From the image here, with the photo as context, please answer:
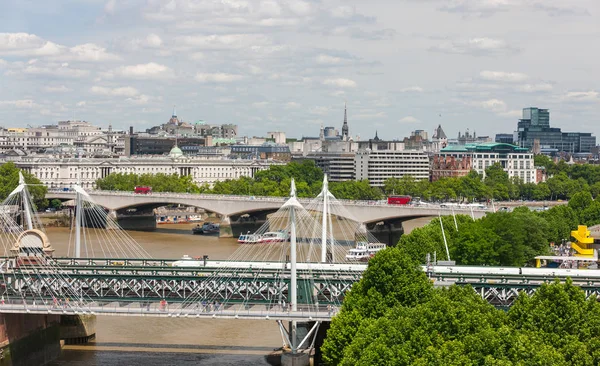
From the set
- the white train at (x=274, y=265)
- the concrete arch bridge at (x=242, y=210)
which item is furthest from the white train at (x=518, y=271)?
the concrete arch bridge at (x=242, y=210)

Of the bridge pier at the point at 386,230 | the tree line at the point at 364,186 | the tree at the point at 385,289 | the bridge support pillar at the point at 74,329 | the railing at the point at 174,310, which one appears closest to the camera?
the tree at the point at 385,289

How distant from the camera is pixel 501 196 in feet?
472

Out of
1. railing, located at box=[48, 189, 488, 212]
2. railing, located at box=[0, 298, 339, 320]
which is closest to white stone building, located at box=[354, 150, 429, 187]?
railing, located at box=[48, 189, 488, 212]

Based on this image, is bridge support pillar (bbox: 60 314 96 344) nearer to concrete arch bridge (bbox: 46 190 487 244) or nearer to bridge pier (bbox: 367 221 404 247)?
concrete arch bridge (bbox: 46 190 487 244)

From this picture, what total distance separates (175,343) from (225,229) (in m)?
49.2

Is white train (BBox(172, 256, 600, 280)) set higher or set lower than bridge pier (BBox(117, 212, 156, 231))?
higher

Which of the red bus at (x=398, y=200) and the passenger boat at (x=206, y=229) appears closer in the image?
the passenger boat at (x=206, y=229)

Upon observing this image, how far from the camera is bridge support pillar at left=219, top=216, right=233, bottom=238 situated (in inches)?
3593

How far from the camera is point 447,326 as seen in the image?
29.9 meters

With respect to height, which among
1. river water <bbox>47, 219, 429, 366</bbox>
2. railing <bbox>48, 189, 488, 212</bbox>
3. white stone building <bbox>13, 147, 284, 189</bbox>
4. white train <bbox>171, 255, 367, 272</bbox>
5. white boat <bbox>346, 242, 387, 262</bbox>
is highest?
white stone building <bbox>13, 147, 284, 189</bbox>

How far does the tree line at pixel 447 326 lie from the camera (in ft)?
90.2

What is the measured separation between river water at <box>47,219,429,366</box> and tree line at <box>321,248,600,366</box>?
22.6ft

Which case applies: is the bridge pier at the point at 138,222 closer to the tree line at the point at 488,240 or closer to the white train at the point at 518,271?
the tree line at the point at 488,240

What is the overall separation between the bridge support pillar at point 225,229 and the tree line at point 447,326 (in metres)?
55.8
